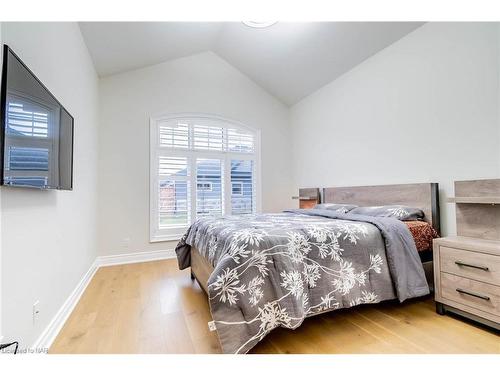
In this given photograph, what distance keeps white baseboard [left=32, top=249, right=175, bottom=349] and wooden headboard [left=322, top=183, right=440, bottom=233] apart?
2.75 metres

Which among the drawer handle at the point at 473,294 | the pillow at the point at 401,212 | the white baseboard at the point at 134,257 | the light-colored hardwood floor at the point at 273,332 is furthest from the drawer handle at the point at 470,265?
the white baseboard at the point at 134,257

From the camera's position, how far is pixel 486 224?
1932mm

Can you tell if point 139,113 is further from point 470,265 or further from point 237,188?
point 470,265

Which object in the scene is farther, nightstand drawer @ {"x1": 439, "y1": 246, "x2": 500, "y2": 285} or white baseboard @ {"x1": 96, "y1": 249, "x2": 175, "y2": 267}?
white baseboard @ {"x1": 96, "y1": 249, "x2": 175, "y2": 267}

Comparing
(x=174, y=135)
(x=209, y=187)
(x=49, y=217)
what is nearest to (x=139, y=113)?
(x=174, y=135)

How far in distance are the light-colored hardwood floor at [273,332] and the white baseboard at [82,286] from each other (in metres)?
0.06

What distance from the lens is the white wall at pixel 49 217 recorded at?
1195 mm

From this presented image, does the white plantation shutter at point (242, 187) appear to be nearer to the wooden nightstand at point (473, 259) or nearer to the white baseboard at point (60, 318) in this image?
the white baseboard at point (60, 318)

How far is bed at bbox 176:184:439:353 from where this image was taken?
1.40 metres

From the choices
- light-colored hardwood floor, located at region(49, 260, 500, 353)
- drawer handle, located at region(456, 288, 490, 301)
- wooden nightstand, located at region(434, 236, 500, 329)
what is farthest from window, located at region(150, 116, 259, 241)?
drawer handle, located at region(456, 288, 490, 301)

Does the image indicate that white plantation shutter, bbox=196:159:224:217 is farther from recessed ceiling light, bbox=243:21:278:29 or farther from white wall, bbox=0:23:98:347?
recessed ceiling light, bbox=243:21:278:29

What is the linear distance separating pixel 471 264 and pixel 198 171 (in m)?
3.41

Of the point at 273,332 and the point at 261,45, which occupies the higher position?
the point at 261,45

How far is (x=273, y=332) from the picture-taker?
1.67 meters
